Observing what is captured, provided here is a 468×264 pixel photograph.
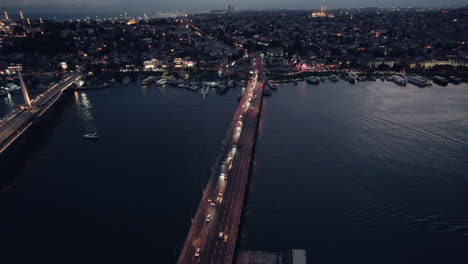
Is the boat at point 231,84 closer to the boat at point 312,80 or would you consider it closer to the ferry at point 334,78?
the boat at point 312,80

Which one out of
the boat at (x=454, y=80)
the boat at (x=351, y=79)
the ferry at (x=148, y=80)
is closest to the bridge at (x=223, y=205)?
the ferry at (x=148, y=80)

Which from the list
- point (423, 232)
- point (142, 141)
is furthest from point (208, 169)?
point (423, 232)

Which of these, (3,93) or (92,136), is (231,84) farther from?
(3,93)

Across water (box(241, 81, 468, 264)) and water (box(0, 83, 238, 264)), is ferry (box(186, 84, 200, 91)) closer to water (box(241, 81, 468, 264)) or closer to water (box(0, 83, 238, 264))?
water (box(0, 83, 238, 264))

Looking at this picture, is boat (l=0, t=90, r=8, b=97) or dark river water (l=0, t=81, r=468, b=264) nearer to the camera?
dark river water (l=0, t=81, r=468, b=264)

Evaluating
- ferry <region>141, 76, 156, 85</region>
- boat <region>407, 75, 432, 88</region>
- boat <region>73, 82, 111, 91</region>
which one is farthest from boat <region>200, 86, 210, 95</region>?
boat <region>407, 75, 432, 88</region>

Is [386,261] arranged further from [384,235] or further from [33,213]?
[33,213]
